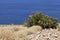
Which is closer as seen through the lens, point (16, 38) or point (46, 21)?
Result: point (16, 38)

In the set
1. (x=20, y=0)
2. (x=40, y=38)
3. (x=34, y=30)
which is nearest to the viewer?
(x=40, y=38)

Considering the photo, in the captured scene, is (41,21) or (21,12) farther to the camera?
(21,12)

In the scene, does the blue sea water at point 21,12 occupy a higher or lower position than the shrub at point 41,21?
lower

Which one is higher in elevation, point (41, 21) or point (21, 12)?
point (41, 21)

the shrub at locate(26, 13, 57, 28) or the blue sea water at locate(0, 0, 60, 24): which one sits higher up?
the shrub at locate(26, 13, 57, 28)

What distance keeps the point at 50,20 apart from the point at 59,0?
176 feet

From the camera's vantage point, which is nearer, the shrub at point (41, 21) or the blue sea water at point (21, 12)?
the shrub at point (41, 21)

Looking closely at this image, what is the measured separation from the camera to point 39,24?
20.6 m

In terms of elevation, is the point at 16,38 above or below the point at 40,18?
above

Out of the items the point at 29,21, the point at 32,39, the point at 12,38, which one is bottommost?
the point at 29,21

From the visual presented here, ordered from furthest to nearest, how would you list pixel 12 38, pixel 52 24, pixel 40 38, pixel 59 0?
pixel 59 0 < pixel 52 24 < pixel 40 38 < pixel 12 38

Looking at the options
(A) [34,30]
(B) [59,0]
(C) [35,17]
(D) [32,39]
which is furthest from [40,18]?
(B) [59,0]

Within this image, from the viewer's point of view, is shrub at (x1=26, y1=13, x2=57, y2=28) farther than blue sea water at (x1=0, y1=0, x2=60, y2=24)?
No

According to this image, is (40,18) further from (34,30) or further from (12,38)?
(12,38)
